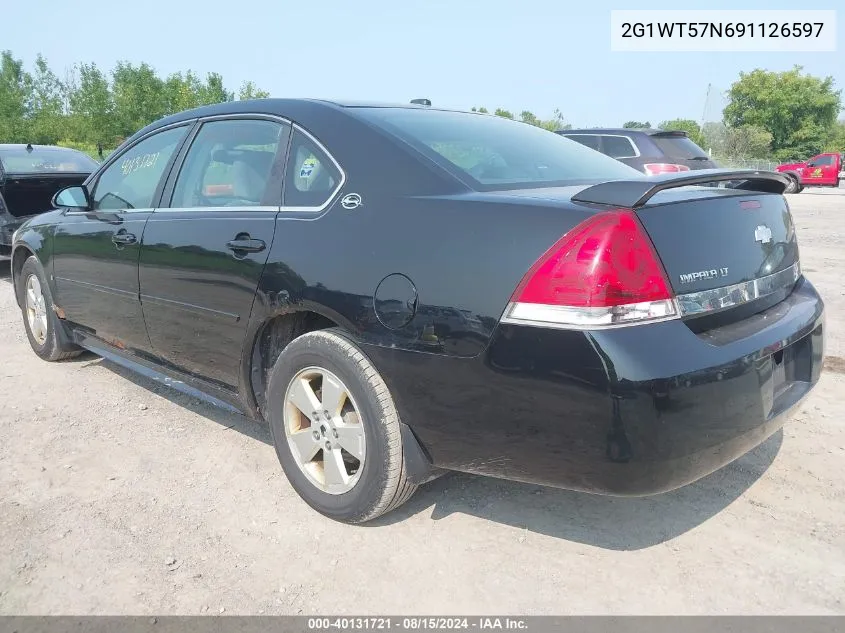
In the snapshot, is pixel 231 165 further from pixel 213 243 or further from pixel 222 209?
pixel 213 243

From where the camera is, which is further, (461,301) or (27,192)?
(27,192)

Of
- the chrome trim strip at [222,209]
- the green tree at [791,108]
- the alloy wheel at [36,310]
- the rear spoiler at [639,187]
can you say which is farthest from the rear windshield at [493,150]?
the green tree at [791,108]

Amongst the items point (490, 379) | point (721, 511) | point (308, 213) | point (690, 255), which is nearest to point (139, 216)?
point (308, 213)

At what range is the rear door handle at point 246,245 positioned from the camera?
279 centimetres

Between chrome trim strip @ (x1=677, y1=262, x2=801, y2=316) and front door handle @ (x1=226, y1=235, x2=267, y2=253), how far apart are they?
1.61 meters

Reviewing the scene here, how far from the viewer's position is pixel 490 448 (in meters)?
2.20

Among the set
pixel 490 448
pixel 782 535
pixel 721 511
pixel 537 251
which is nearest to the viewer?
pixel 537 251

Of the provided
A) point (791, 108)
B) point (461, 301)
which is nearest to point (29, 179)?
point (461, 301)

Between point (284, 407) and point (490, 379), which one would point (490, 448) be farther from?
point (284, 407)

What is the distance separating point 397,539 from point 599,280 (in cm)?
127

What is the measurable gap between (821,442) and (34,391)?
440 cm

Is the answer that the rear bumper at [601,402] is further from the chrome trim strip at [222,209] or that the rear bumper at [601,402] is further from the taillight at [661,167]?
the taillight at [661,167]

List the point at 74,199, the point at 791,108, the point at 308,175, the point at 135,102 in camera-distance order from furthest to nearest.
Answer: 1. the point at 791,108
2. the point at 135,102
3. the point at 74,199
4. the point at 308,175

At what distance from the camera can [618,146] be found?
9688mm
